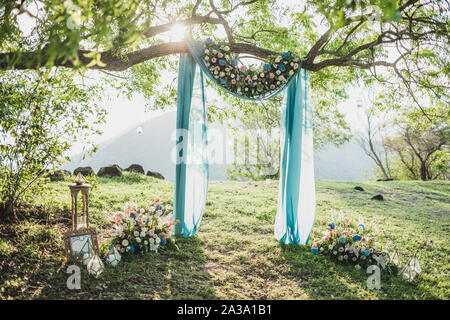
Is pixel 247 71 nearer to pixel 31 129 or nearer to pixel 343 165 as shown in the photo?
pixel 31 129

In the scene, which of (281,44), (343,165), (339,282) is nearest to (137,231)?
(339,282)

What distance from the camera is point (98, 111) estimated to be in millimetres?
3912

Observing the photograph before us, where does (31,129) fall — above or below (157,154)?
below

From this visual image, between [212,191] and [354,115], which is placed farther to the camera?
[354,115]

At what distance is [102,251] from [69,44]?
8.94 feet

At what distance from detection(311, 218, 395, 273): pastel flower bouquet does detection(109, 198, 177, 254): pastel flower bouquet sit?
209 cm

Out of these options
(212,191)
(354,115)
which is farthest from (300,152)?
(354,115)

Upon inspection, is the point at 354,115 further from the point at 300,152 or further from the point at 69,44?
the point at 69,44

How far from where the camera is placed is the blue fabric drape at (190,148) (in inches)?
167

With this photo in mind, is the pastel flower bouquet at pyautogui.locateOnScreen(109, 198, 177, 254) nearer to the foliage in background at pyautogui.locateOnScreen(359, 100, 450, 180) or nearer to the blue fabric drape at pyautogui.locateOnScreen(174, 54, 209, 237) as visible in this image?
the blue fabric drape at pyautogui.locateOnScreen(174, 54, 209, 237)

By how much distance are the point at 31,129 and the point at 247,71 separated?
2.97 meters

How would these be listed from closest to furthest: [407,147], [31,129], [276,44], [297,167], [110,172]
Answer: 1. [31,129]
2. [297,167]
3. [276,44]
4. [110,172]
5. [407,147]

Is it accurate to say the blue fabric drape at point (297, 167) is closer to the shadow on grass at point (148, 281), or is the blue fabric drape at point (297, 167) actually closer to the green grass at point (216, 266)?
the green grass at point (216, 266)

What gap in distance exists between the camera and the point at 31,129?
3.62 metres
